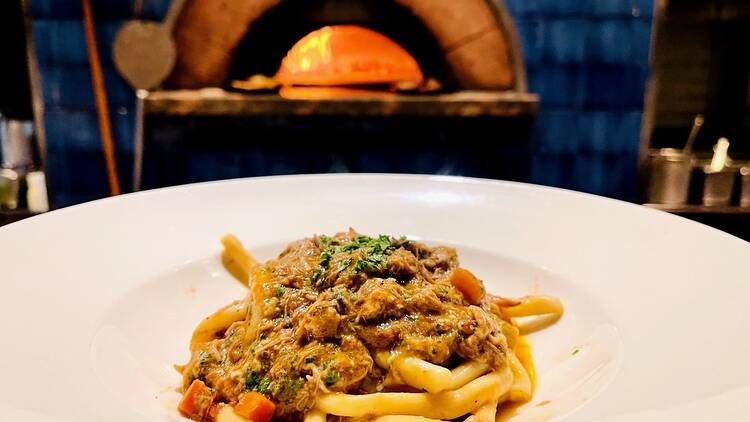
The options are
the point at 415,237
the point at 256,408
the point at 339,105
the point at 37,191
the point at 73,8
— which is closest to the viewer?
the point at 256,408

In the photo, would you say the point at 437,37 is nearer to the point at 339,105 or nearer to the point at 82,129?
the point at 339,105

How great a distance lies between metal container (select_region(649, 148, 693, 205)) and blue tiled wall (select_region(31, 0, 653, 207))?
0.14 meters

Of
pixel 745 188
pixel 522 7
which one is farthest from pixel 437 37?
pixel 745 188

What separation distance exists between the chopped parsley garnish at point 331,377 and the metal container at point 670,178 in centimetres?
290

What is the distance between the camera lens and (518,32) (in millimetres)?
3158

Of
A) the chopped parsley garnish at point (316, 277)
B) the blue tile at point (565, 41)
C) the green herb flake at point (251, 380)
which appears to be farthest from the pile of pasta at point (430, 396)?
the blue tile at point (565, 41)

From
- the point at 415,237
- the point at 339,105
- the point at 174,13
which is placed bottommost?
the point at 415,237

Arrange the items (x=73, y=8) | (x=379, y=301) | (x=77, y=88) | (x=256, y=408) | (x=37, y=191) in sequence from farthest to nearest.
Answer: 1. (x=37, y=191)
2. (x=77, y=88)
3. (x=73, y=8)
4. (x=379, y=301)
5. (x=256, y=408)

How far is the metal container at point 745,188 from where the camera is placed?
11.0ft

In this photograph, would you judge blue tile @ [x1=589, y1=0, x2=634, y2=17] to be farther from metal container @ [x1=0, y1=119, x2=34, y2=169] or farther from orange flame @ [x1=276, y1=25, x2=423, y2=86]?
metal container @ [x1=0, y1=119, x2=34, y2=169]

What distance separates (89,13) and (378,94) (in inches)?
62.8

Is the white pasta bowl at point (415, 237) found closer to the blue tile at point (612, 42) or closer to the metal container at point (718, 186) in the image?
the blue tile at point (612, 42)

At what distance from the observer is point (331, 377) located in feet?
3.54

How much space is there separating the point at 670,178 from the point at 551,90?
868 mm
